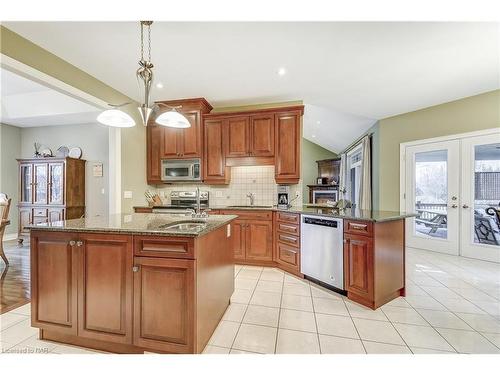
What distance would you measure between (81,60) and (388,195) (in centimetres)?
562

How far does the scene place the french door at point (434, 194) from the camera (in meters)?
4.01

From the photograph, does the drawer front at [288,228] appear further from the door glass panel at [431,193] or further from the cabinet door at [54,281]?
the door glass panel at [431,193]

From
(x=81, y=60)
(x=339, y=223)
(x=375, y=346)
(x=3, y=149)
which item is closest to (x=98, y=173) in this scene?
(x=3, y=149)

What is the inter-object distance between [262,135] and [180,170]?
5.09 ft

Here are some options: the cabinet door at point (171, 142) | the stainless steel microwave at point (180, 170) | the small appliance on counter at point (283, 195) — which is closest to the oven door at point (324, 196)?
the small appliance on counter at point (283, 195)

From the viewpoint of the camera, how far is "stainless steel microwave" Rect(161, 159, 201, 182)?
3980 mm

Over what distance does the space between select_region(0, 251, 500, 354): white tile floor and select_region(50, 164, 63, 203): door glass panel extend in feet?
11.2

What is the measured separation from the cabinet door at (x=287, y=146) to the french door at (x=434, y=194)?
2579mm

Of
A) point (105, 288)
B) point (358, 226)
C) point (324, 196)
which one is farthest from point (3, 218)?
point (324, 196)

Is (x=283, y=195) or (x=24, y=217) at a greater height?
(x=283, y=195)

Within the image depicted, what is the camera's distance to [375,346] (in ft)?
5.49

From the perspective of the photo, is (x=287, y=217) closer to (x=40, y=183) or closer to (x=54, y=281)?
(x=54, y=281)

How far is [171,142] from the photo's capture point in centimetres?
407

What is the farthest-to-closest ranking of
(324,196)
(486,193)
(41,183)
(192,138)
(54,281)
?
(324,196), (41,183), (192,138), (486,193), (54,281)
